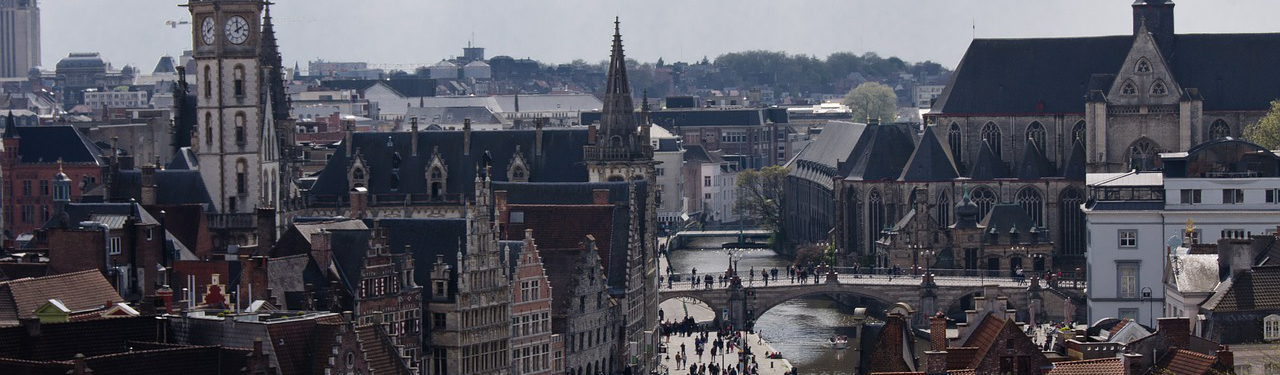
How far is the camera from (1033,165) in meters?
191

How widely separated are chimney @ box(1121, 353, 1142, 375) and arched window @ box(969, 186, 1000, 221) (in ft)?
370

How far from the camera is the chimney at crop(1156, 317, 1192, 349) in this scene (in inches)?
3115

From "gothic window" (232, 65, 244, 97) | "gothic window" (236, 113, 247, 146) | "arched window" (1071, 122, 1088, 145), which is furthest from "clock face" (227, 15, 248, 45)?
"arched window" (1071, 122, 1088, 145)

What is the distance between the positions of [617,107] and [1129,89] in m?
51.1

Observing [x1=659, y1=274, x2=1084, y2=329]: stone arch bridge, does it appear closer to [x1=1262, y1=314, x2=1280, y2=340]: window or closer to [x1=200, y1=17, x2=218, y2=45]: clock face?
[x1=200, y1=17, x2=218, y2=45]: clock face

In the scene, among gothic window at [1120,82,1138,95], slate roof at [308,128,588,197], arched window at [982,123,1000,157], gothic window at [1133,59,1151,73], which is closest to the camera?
slate roof at [308,128,588,197]

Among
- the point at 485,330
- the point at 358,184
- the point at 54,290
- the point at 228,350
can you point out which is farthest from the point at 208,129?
the point at 228,350

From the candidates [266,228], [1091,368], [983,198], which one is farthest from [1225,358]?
[983,198]

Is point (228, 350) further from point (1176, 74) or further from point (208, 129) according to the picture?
point (1176, 74)

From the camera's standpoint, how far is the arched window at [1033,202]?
188m

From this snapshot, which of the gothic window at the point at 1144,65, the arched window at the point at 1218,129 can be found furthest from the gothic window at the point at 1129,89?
the arched window at the point at 1218,129

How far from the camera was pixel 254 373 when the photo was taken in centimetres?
7012

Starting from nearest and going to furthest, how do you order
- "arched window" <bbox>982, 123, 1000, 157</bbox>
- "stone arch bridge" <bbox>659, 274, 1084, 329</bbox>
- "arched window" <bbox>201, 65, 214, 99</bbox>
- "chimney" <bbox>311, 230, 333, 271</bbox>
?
"chimney" <bbox>311, 230, 333, 271</bbox>, "arched window" <bbox>201, 65, 214, 99</bbox>, "stone arch bridge" <bbox>659, 274, 1084, 329</bbox>, "arched window" <bbox>982, 123, 1000, 157</bbox>

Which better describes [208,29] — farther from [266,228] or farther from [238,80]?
[266,228]
